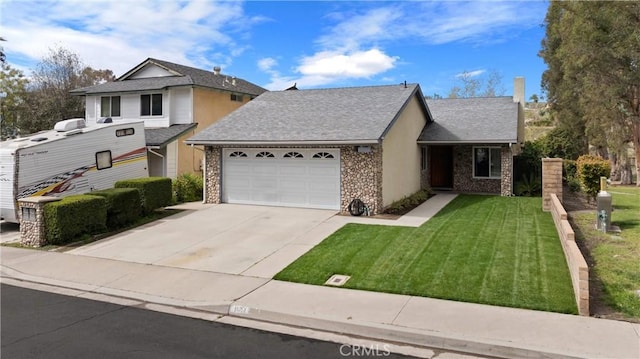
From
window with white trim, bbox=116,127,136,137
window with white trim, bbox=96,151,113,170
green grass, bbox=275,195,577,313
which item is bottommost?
green grass, bbox=275,195,577,313

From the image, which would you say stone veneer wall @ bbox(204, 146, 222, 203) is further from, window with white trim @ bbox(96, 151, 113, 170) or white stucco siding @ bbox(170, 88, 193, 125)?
white stucco siding @ bbox(170, 88, 193, 125)

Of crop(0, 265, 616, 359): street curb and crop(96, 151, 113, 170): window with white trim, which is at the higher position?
crop(96, 151, 113, 170): window with white trim

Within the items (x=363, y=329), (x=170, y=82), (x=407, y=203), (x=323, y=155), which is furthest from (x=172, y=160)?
(x=363, y=329)

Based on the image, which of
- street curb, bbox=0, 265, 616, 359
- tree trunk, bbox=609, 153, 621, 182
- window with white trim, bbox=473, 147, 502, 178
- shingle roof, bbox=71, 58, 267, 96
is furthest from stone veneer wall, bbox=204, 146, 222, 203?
tree trunk, bbox=609, 153, 621, 182

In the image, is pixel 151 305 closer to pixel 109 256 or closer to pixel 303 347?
pixel 303 347

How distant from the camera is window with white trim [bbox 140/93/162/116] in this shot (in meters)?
22.8

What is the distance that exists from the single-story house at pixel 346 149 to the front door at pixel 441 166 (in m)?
0.07

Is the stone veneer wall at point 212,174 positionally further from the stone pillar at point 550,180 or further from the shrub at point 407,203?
the stone pillar at point 550,180

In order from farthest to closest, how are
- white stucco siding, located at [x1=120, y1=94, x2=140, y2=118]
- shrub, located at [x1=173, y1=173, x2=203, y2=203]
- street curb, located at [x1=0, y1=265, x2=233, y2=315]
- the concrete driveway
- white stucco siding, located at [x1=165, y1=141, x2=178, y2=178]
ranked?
1. white stucco siding, located at [x1=120, y1=94, x2=140, y2=118]
2. white stucco siding, located at [x1=165, y1=141, x2=178, y2=178]
3. shrub, located at [x1=173, y1=173, x2=203, y2=203]
4. the concrete driveway
5. street curb, located at [x1=0, y1=265, x2=233, y2=315]

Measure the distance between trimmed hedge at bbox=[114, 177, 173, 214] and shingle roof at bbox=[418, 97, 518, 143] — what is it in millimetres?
11061

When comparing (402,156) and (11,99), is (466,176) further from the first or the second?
(11,99)

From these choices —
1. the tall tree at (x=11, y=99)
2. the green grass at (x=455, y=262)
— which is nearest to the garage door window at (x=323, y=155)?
the green grass at (x=455, y=262)

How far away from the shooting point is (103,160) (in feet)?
51.4

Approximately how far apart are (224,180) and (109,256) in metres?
6.99
